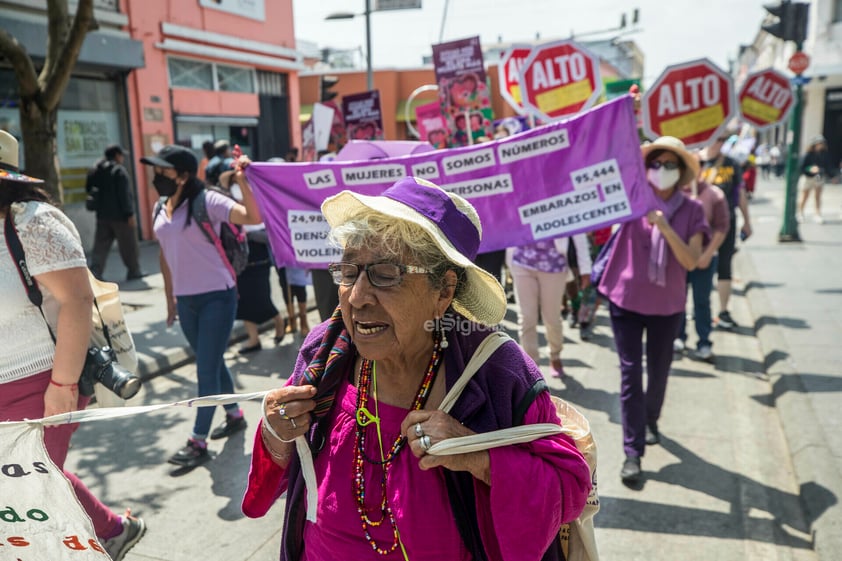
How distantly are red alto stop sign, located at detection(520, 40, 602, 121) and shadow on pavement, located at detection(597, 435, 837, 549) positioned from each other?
500cm

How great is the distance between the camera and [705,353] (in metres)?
6.57

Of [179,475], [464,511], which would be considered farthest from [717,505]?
[179,475]

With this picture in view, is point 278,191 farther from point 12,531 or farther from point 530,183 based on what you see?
point 12,531

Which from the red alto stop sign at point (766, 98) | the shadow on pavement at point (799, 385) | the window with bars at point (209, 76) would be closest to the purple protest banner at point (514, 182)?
the shadow on pavement at point (799, 385)

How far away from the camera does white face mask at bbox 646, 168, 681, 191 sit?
4223 millimetres

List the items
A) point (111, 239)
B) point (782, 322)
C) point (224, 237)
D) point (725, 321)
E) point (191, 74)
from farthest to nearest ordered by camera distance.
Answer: point (191, 74), point (111, 239), point (725, 321), point (782, 322), point (224, 237)

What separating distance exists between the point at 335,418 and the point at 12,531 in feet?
3.78

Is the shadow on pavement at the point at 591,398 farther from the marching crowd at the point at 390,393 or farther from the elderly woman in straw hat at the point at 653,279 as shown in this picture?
the marching crowd at the point at 390,393

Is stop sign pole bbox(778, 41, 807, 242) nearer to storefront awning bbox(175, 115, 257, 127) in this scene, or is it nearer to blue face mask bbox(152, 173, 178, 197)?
blue face mask bbox(152, 173, 178, 197)

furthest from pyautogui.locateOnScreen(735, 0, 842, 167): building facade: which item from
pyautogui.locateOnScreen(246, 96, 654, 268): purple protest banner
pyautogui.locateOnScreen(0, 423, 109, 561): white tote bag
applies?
pyautogui.locateOnScreen(0, 423, 109, 561): white tote bag

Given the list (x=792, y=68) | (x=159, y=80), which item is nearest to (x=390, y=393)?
(x=792, y=68)

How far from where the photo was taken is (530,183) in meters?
4.63

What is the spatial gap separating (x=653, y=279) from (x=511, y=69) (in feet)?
26.6

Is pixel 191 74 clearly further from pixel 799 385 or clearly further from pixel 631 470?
pixel 631 470
